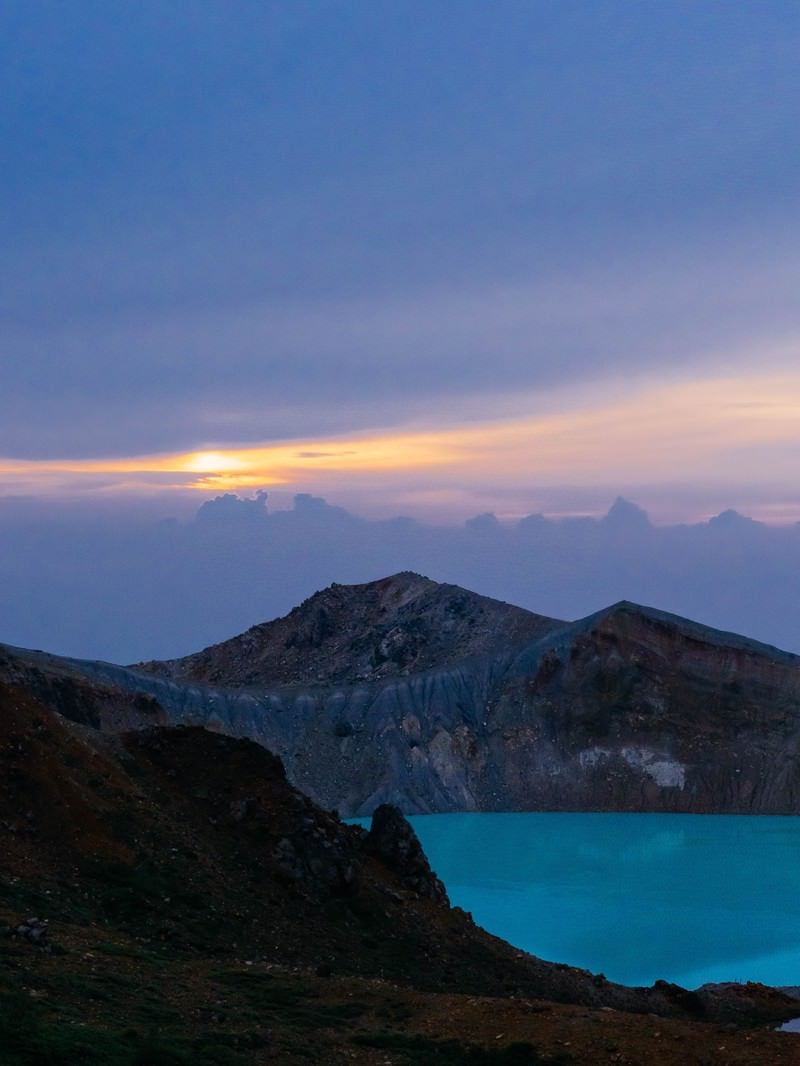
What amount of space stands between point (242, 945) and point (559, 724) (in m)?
57.3

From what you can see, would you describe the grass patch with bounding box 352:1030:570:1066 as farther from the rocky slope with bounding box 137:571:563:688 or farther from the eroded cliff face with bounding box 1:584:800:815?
the rocky slope with bounding box 137:571:563:688

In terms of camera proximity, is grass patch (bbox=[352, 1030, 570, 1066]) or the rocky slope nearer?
grass patch (bbox=[352, 1030, 570, 1066])

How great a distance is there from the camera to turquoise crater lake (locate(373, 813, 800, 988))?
41812 mm

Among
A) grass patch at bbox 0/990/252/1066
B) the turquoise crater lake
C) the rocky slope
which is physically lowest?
the turquoise crater lake

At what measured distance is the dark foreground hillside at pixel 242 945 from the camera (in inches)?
734

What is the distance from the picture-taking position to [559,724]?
8225cm

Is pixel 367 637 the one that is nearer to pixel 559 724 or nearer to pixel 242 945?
pixel 559 724

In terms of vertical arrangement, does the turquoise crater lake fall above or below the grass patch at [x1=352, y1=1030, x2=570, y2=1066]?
below

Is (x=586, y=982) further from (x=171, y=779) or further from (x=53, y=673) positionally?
(x=53, y=673)

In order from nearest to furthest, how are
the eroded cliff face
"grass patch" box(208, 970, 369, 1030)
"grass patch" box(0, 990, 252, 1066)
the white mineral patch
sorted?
"grass patch" box(0, 990, 252, 1066) < "grass patch" box(208, 970, 369, 1030) < the eroded cliff face < the white mineral patch

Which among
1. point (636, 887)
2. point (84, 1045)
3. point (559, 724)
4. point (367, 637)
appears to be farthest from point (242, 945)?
point (367, 637)

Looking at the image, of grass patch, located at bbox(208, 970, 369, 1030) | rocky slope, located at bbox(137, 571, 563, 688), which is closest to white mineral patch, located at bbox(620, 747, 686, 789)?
rocky slope, located at bbox(137, 571, 563, 688)

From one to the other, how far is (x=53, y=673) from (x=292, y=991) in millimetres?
43421

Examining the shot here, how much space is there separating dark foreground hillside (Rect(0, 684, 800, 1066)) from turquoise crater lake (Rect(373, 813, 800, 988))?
7.59 m
